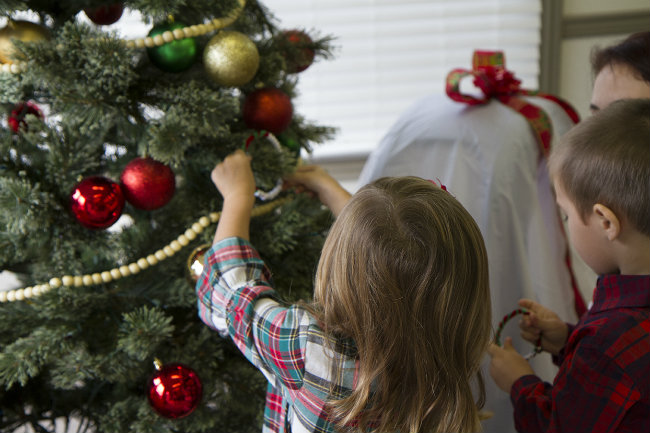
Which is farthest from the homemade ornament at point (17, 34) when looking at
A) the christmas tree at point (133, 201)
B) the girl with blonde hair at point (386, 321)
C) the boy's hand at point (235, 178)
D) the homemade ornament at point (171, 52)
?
the girl with blonde hair at point (386, 321)

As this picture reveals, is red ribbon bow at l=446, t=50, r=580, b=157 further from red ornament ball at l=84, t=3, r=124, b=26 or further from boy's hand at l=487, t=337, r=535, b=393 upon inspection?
red ornament ball at l=84, t=3, r=124, b=26

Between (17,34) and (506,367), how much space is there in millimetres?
792

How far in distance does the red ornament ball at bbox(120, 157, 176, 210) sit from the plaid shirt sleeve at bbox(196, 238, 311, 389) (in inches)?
3.8

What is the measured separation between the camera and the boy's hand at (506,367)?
91cm

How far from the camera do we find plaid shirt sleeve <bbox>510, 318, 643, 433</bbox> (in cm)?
74

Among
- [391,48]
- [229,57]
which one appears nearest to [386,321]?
[229,57]

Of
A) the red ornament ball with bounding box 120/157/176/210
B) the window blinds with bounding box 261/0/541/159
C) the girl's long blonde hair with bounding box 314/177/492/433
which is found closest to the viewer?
the girl's long blonde hair with bounding box 314/177/492/433

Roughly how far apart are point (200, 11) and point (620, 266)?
25.5 inches

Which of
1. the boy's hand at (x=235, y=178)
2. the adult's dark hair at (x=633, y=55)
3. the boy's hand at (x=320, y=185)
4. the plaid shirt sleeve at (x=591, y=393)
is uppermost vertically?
the adult's dark hair at (x=633, y=55)

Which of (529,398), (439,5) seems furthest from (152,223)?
(439,5)

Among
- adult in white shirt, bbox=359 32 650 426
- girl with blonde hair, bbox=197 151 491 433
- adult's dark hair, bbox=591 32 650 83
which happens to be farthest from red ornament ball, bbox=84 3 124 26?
adult's dark hair, bbox=591 32 650 83

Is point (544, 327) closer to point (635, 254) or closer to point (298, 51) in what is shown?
point (635, 254)

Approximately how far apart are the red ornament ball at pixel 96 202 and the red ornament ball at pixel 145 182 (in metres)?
0.02

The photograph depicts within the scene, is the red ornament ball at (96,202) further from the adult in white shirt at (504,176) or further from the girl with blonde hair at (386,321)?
the adult in white shirt at (504,176)
